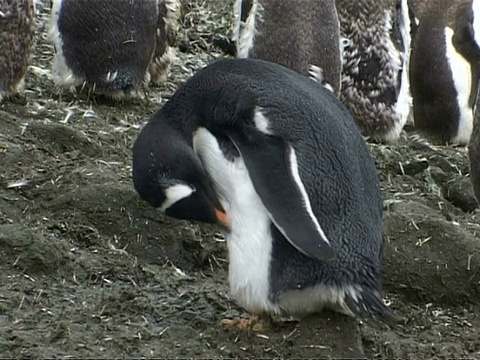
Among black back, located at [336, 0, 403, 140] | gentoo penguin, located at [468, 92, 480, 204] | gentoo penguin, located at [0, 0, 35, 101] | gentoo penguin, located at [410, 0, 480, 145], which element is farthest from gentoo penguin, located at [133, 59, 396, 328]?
gentoo penguin, located at [410, 0, 480, 145]

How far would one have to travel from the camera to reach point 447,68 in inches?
274

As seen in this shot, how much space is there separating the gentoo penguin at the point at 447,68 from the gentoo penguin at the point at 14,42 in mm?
2854

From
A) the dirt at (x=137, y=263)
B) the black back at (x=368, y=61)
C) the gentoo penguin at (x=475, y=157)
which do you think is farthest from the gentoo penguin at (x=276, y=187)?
the black back at (x=368, y=61)

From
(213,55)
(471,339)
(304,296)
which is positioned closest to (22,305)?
(304,296)

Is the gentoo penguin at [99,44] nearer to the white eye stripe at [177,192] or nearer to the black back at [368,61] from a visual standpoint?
the black back at [368,61]

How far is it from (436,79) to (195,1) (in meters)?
2.24

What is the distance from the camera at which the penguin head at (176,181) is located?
120 inches

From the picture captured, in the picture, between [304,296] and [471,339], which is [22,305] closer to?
[304,296]

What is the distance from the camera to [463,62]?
6941mm

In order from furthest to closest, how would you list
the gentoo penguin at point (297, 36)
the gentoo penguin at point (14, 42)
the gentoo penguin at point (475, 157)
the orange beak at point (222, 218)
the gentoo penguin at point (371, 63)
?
the gentoo penguin at point (371, 63) < the gentoo penguin at point (297, 36) < the gentoo penguin at point (14, 42) < the gentoo penguin at point (475, 157) < the orange beak at point (222, 218)

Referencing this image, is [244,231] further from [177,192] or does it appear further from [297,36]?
[297,36]

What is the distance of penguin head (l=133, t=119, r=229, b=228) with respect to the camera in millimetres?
3051

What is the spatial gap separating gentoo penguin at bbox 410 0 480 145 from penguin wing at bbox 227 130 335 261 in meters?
4.15

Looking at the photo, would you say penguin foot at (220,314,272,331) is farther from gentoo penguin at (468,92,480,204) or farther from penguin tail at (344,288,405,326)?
gentoo penguin at (468,92,480,204)
